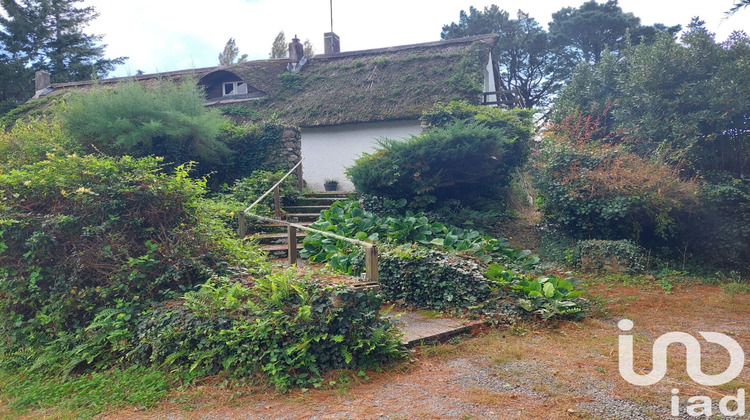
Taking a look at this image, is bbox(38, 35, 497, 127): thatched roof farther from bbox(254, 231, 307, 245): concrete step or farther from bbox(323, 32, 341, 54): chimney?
bbox(254, 231, 307, 245): concrete step

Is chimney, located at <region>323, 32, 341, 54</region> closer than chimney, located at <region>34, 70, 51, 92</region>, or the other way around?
chimney, located at <region>323, 32, 341, 54</region>

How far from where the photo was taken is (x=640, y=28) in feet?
74.6

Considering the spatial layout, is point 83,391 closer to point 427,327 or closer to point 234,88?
point 427,327

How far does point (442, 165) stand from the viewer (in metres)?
9.41

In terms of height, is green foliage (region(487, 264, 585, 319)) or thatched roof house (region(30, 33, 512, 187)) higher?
thatched roof house (region(30, 33, 512, 187))

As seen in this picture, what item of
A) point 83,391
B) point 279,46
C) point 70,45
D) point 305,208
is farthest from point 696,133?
point 70,45

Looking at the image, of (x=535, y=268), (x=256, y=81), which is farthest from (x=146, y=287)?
(x=256, y=81)

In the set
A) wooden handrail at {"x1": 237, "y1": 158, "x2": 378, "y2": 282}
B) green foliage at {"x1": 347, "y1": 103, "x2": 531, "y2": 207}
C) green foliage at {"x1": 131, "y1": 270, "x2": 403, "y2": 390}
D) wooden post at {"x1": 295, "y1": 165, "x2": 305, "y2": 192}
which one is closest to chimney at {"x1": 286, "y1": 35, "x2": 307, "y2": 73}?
wooden post at {"x1": 295, "y1": 165, "x2": 305, "y2": 192}

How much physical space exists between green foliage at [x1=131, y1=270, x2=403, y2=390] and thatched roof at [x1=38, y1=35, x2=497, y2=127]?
33.1 ft

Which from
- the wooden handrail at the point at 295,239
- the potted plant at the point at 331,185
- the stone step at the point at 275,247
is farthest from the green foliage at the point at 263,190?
the potted plant at the point at 331,185

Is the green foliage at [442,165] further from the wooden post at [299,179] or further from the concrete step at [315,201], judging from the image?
the wooden post at [299,179]

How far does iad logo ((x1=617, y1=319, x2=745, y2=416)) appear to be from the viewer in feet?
9.96

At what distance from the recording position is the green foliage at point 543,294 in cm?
520

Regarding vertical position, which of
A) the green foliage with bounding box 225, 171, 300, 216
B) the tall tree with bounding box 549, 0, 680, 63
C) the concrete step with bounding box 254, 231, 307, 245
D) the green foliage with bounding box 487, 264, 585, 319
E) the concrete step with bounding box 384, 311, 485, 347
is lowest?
the concrete step with bounding box 384, 311, 485, 347
